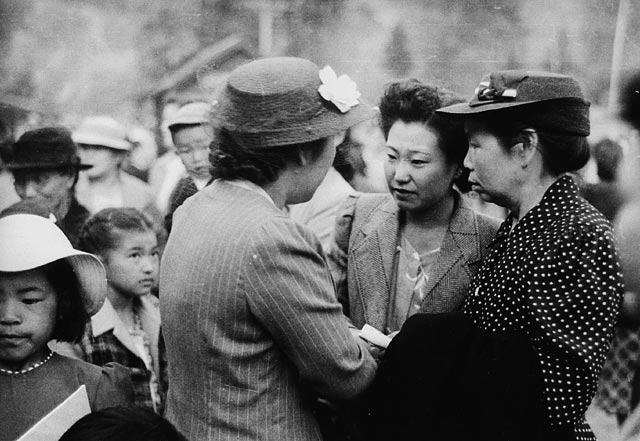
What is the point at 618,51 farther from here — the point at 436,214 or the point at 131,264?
the point at 131,264

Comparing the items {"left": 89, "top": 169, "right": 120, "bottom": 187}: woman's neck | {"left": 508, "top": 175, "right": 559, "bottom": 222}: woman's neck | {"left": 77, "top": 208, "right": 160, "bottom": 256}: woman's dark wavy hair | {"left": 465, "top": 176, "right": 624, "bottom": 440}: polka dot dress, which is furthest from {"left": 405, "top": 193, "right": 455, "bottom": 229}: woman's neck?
{"left": 89, "top": 169, "right": 120, "bottom": 187}: woman's neck

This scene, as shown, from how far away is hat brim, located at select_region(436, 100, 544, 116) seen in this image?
7.39ft

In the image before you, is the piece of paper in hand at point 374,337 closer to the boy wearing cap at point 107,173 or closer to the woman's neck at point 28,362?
the woman's neck at point 28,362

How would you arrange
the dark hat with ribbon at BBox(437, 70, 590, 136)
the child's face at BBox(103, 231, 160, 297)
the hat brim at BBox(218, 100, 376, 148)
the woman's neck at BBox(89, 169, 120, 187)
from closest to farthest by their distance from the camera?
the hat brim at BBox(218, 100, 376, 148) → the dark hat with ribbon at BBox(437, 70, 590, 136) → the child's face at BBox(103, 231, 160, 297) → the woman's neck at BBox(89, 169, 120, 187)

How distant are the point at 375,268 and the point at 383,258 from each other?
0.04m

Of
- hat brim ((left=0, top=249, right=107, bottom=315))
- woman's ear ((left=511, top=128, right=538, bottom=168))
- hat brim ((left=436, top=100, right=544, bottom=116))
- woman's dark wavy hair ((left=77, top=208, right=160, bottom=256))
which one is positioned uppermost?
hat brim ((left=436, top=100, right=544, bottom=116))

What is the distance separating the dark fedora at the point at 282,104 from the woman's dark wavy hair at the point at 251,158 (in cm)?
2

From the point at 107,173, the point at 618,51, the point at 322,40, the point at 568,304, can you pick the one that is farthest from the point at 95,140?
the point at 618,51

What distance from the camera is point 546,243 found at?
2.18 m

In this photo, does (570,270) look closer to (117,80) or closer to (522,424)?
(522,424)

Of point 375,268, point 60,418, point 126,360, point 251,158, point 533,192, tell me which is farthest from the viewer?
point 126,360

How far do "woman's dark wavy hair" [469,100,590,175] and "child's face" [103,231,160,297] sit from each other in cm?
165

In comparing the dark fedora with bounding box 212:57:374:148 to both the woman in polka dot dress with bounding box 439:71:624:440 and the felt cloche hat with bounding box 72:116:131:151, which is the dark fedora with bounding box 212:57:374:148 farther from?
the felt cloche hat with bounding box 72:116:131:151

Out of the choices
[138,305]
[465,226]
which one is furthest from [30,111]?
[465,226]
